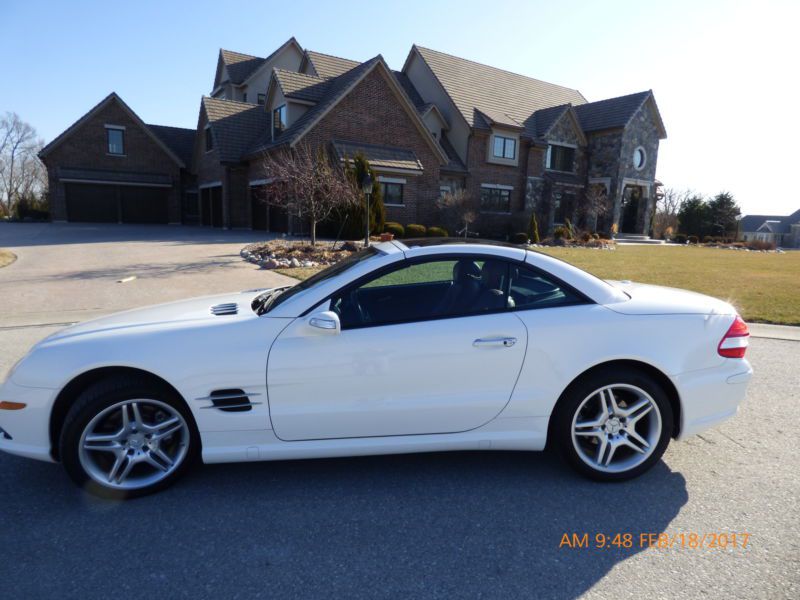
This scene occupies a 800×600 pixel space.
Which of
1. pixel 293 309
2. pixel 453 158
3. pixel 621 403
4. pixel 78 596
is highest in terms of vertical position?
pixel 453 158

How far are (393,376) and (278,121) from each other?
947 inches

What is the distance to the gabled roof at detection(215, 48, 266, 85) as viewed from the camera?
1356 inches

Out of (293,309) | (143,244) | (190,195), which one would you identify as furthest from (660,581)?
(190,195)

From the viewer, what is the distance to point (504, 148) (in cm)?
2950

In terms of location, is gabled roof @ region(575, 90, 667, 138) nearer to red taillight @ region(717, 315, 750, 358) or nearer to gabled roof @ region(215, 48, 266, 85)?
gabled roof @ region(215, 48, 266, 85)

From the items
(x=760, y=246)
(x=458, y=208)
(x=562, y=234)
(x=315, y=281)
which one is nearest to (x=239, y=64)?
(x=458, y=208)

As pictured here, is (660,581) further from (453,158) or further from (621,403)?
(453,158)

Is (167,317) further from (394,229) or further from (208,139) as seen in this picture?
(208,139)

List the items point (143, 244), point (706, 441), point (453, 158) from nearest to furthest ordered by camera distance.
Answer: point (706, 441) → point (143, 244) → point (453, 158)

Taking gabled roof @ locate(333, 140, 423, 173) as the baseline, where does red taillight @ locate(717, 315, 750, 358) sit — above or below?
below

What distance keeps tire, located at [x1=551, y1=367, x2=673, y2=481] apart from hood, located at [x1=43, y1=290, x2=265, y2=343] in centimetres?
208

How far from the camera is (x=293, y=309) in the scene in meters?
3.06

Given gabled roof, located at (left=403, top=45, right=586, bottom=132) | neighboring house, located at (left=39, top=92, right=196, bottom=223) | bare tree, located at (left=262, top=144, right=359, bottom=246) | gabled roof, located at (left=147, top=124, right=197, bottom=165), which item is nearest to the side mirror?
bare tree, located at (left=262, top=144, right=359, bottom=246)

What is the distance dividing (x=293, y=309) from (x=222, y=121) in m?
26.9
